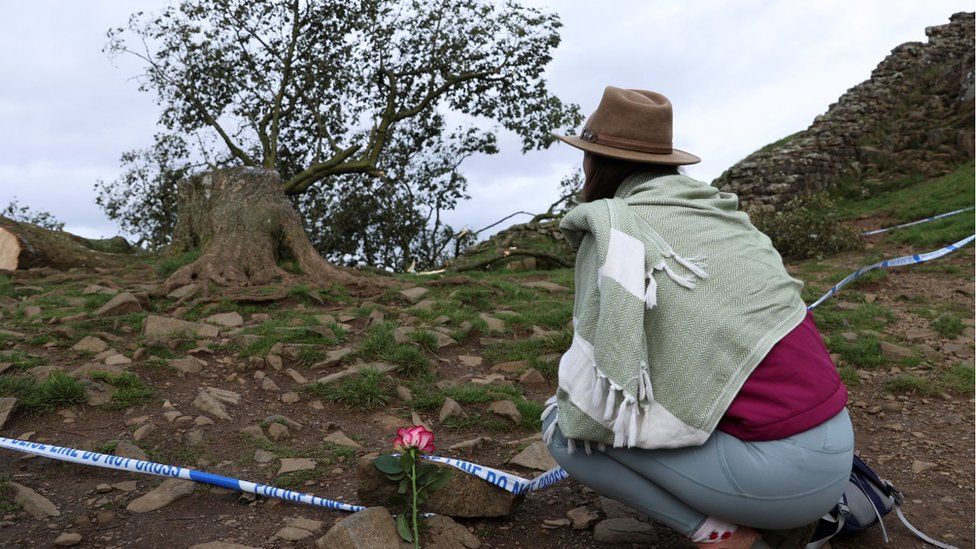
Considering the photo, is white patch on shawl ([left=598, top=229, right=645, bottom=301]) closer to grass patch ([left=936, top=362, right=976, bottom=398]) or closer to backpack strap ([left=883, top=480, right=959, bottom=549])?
backpack strap ([left=883, top=480, right=959, bottom=549])

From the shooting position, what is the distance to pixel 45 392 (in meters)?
4.58

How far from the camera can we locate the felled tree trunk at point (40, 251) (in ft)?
31.4

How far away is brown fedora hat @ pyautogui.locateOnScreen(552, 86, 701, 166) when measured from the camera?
2600 mm

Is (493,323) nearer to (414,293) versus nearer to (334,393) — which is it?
(414,293)

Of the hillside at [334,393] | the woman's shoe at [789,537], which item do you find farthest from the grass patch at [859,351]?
the woman's shoe at [789,537]

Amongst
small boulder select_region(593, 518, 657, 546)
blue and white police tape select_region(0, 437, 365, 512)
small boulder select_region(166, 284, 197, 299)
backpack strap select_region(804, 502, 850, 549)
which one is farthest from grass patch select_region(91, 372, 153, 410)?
backpack strap select_region(804, 502, 850, 549)

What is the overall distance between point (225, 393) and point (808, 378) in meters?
3.82

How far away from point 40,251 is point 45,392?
6167mm

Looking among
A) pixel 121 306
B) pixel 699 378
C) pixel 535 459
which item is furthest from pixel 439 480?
pixel 121 306

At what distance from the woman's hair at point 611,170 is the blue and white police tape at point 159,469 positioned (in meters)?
1.70

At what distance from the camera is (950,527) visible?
341 centimetres

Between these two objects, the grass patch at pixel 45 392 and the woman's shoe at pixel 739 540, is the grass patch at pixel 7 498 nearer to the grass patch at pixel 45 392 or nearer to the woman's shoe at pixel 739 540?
the grass patch at pixel 45 392

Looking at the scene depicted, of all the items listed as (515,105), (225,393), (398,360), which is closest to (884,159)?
(515,105)

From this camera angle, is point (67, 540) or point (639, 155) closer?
point (639, 155)
